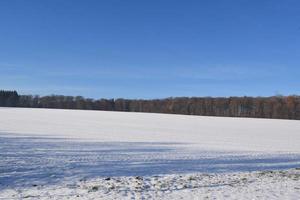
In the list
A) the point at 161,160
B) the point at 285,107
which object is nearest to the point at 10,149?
the point at 161,160

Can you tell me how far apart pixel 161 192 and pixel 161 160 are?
35.1 feet

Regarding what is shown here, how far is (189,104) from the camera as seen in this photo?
149375 mm

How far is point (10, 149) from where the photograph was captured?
27250 millimetres

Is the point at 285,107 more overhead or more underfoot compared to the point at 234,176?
more overhead

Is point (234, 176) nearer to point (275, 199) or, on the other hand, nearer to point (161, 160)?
point (275, 199)

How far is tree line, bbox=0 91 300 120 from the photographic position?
124875mm

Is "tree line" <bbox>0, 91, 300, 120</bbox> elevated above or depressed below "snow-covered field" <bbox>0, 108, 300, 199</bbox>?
above

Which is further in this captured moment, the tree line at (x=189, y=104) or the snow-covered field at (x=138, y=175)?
the tree line at (x=189, y=104)

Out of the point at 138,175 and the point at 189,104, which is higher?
the point at 189,104

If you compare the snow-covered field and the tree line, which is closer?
the snow-covered field

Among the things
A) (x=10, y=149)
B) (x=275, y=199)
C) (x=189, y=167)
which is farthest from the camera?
(x=10, y=149)

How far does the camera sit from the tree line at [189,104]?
4916 inches

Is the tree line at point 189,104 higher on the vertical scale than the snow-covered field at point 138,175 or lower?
higher

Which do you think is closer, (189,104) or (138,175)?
(138,175)
